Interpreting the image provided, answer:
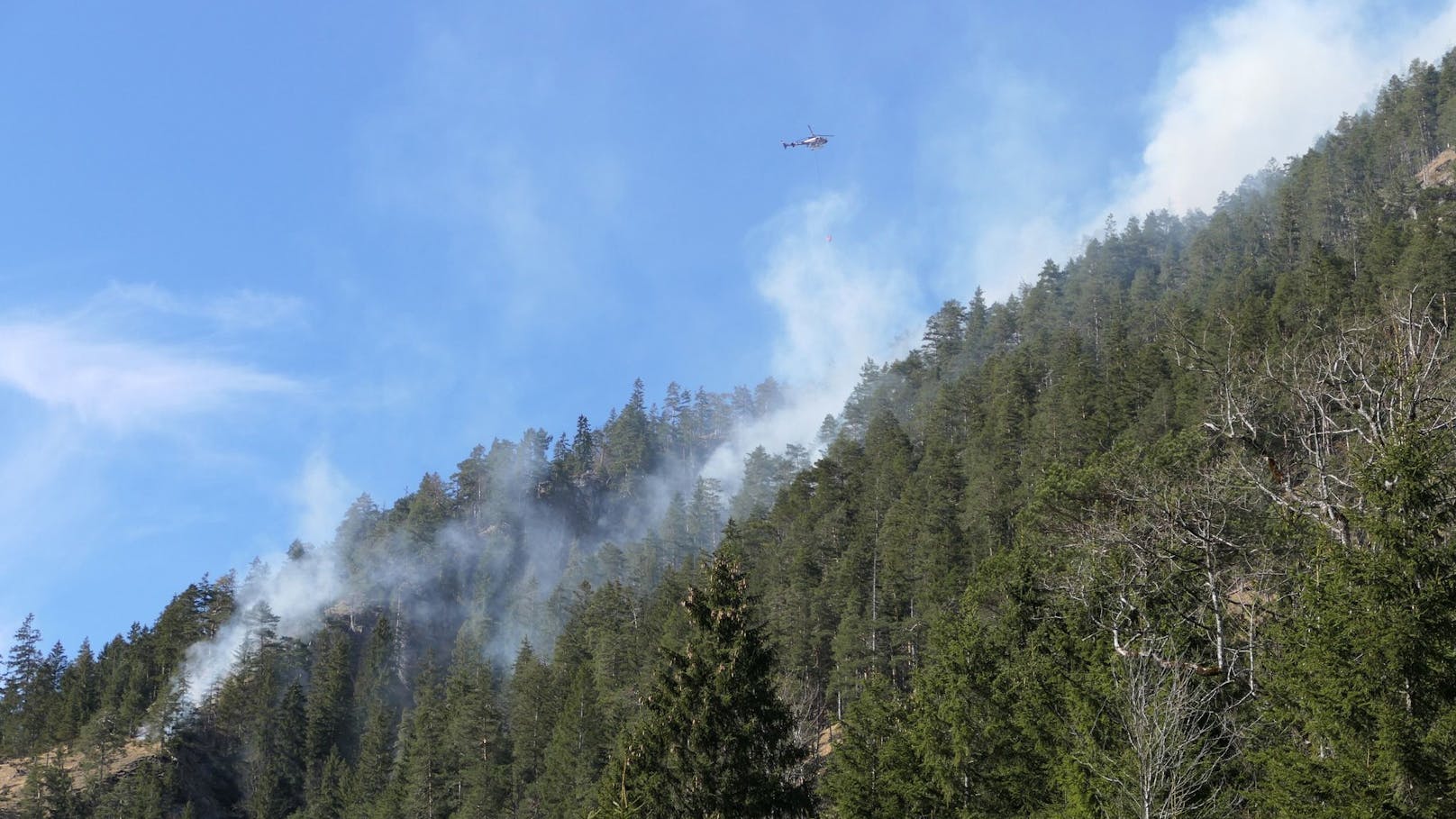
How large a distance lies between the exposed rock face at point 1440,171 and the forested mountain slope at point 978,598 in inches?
79.3

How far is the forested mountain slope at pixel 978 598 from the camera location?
22.0 meters

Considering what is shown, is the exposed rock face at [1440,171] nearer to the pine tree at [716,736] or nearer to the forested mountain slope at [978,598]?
the forested mountain slope at [978,598]

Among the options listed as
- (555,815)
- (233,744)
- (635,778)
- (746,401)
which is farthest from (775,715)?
(746,401)

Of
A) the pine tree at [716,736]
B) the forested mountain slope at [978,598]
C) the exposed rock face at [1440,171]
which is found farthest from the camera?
the exposed rock face at [1440,171]

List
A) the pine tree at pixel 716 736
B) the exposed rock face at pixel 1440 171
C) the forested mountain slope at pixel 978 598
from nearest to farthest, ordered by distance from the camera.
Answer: the forested mountain slope at pixel 978 598 < the pine tree at pixel 716 736 < the exposed rock face at pixel 1440 171

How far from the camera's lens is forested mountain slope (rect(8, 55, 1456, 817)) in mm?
22016

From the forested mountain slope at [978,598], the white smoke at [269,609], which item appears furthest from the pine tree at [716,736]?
the white smoke at [269,609]

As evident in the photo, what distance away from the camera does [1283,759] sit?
20.4 meters

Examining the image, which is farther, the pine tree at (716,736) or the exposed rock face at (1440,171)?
the exposed rock face at (1440,171)

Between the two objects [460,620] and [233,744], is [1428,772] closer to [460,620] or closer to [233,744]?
[233,744]

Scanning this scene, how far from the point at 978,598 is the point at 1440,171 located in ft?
322

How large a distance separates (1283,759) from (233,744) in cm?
10741

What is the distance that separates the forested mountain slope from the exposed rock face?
2.01 meters

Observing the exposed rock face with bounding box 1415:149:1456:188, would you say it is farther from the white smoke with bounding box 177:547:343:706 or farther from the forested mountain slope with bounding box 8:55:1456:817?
the white smoke with bounding box 177:547:343:706
